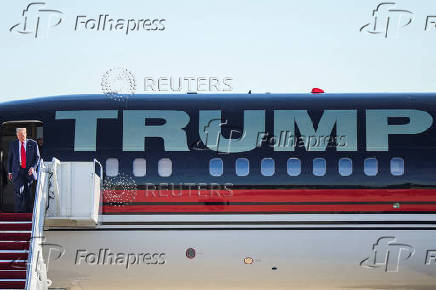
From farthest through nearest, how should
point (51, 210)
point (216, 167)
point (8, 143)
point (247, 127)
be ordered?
1. point (8, 143)
2. point (247, 127)
3. point (216, 167)
4. point (51, 210)

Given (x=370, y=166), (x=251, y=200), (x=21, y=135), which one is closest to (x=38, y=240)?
(x=21, y=135)

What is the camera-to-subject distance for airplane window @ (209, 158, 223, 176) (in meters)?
18.0

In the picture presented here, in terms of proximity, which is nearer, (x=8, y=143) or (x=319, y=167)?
(x=319, y=167)

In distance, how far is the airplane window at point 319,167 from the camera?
58.8ft

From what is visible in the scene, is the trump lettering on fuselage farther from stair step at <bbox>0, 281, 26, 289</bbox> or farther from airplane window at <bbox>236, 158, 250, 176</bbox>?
stair step at <bbox>0, 281, 26, 289</bbox>

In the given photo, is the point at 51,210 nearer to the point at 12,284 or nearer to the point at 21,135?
the point at 21,135

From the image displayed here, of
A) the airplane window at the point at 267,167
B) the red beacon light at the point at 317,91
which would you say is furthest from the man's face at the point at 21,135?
the red beacon light at the point at 317,91

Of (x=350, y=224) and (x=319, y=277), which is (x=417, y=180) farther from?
(x=319, y=277)

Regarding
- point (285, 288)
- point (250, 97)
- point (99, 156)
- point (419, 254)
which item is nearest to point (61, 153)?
point (99, 156)

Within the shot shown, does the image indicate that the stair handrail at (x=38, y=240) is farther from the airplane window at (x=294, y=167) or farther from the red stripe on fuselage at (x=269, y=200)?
the airplane window at (x=294, y=167)

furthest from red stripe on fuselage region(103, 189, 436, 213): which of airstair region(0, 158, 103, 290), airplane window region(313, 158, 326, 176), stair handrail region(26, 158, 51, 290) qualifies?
stair handrail region(26, 158, 51, 290)

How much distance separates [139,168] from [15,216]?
287 centimetres

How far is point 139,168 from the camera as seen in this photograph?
59.2 feet

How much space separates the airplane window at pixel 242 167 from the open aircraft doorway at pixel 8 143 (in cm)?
449
